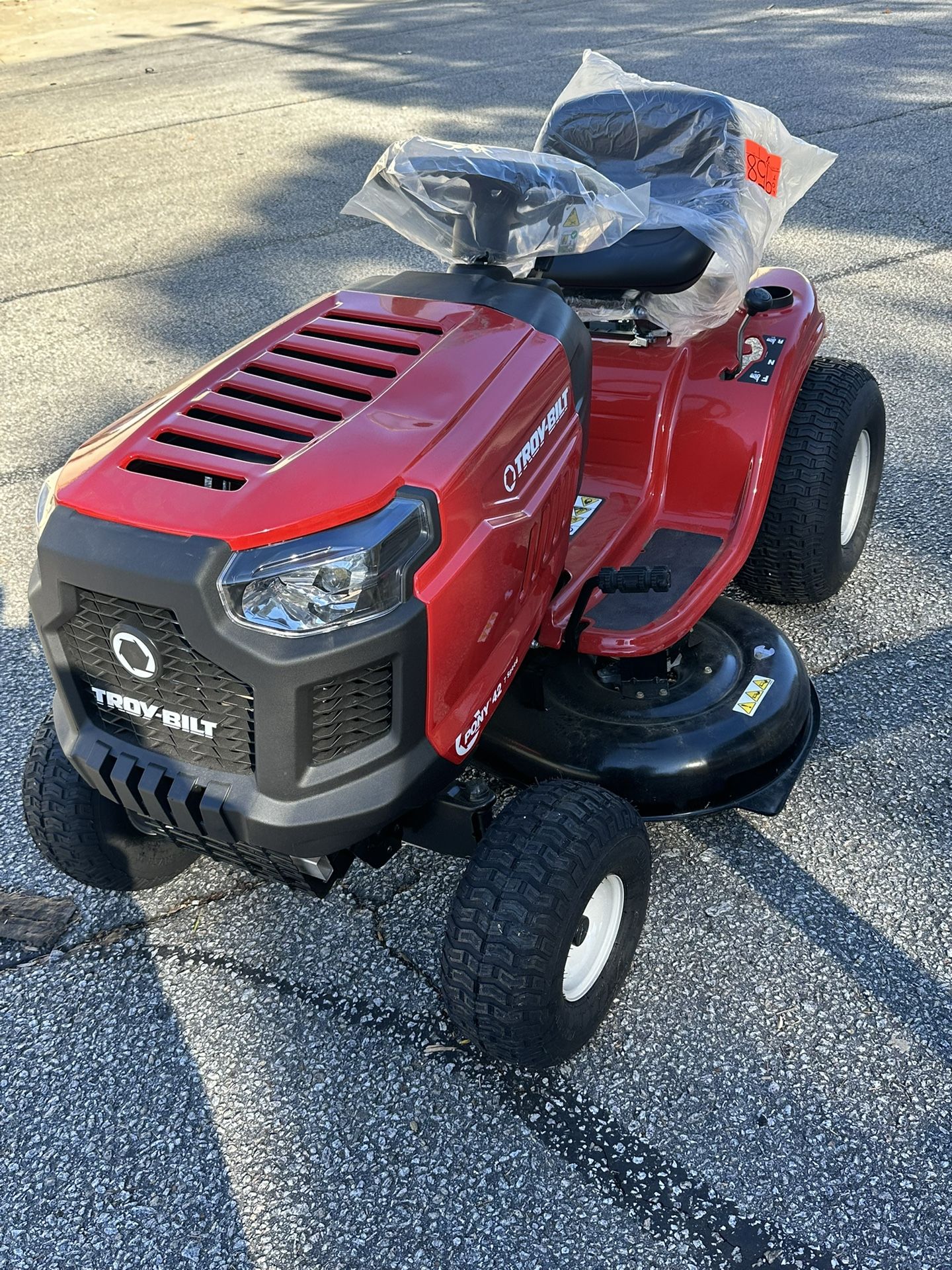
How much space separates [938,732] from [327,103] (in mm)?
7372

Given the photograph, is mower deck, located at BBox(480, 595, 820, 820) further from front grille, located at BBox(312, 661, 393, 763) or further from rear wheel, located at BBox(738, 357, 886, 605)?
front grille, located at BBox(312, 661, 393, 763)

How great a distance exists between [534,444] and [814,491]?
1.11 metres

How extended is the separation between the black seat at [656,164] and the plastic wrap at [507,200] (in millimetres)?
240

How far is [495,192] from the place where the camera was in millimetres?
2152

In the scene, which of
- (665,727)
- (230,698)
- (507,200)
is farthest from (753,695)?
(230,698)

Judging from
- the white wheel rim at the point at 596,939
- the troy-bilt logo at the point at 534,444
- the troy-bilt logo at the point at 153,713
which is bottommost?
the white wheel rim at the point at 596,939

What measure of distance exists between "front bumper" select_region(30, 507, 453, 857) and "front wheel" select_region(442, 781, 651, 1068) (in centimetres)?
17

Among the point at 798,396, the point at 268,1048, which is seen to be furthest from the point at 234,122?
the point at 268,1048

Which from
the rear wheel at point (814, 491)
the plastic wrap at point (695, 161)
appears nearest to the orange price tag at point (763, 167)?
the plastic wrap at point (695, 161)

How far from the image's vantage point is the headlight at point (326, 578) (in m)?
1.60

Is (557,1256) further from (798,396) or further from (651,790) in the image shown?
(798,396)

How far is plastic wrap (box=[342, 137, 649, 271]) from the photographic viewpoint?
2141mm

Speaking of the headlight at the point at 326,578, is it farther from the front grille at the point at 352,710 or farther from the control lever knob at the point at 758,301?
the control lever knob at the point at 758,301

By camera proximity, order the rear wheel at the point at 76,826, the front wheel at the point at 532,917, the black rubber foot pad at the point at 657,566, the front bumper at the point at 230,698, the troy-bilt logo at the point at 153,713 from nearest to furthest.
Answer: the front bumper at the point at 230,698 → the troy-bilt logo at the point at 153,713 → the front wheel at the point at 532,917 → the rear wheel at the point at 76,826 → the black rubber foot pad at the point at 657,566
